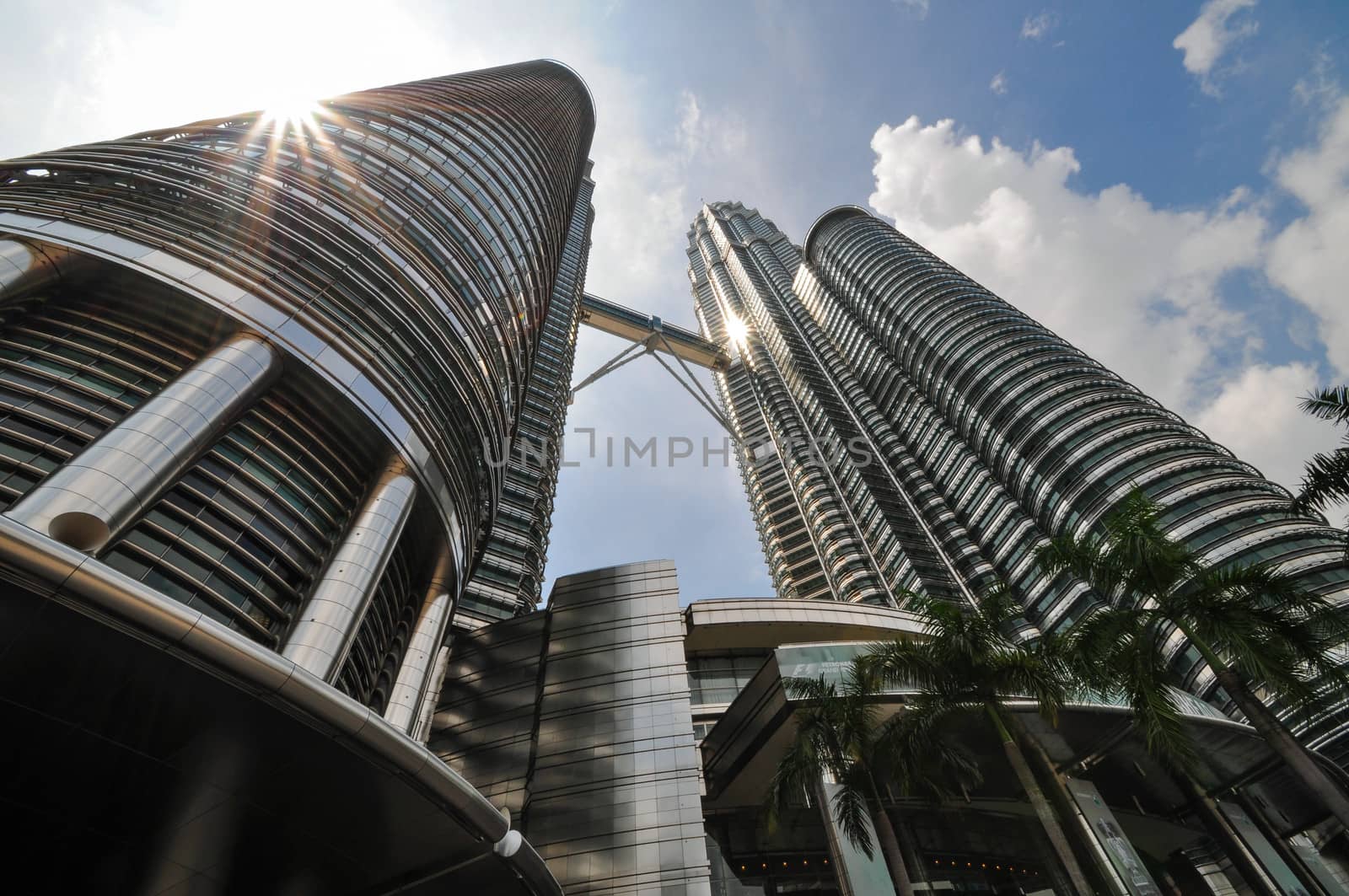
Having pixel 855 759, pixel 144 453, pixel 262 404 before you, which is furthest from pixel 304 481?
pixel 855 759

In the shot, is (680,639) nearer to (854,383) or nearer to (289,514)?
(289,514)

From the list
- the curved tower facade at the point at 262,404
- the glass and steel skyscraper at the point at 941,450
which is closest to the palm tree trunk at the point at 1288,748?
the curved tower facade at the point at 262,404

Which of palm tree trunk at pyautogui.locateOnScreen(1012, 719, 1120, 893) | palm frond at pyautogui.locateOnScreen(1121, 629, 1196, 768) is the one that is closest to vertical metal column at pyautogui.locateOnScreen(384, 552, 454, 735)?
palm tree trunk at pyautogui.locateOnScreen(1012, 719, 1120, 893)

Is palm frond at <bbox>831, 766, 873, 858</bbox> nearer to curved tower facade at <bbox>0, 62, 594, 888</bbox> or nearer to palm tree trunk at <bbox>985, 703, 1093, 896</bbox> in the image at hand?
palm tree trunk at <bbox>985, 703, 1093, 896</bbox>

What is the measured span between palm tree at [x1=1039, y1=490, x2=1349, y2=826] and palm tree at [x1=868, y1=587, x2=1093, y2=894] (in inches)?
63.4

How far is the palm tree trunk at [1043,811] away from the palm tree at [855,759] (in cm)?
165

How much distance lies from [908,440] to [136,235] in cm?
8591

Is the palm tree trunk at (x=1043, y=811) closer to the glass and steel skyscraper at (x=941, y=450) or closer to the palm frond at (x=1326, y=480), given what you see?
the palm frond at (x=1326, y=480)

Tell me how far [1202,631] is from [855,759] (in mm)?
8757

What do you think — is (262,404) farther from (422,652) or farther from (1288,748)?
(1288,748)

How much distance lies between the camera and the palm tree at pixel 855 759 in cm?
1778

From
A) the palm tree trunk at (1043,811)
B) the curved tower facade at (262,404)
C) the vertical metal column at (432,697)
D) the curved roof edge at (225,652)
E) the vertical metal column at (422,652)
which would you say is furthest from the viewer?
the vertical metal column at (432,697)

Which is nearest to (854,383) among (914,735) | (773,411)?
(773,411)

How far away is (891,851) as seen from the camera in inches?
650
